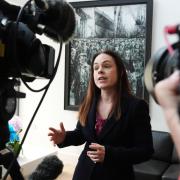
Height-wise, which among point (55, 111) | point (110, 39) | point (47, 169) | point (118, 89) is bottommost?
point (47, 169)

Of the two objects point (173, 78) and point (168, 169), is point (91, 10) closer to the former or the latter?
point (168, 169)

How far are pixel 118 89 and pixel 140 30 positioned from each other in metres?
1.71

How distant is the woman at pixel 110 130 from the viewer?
143 cm

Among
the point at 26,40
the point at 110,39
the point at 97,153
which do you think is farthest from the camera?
the point at 110,39

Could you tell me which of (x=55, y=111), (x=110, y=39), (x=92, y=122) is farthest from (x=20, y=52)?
(x=55, y=111)

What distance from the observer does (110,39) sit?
3301mm

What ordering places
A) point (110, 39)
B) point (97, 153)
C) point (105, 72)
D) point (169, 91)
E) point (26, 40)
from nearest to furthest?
point (169, 91) → point (26, 40) → point (97, 153) → point (105, 72) → point (110, 39)

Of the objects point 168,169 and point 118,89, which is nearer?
point 118,89

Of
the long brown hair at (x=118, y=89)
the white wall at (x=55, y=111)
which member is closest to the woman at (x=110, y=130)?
the long brown hair at (x=118, y=89)

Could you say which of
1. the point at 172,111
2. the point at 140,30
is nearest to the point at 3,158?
the point at 172,111

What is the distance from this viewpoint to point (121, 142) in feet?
4.84

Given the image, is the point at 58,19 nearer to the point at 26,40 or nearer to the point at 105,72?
the point at 26,40

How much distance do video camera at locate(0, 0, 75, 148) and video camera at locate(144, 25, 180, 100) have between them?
0.89 feet

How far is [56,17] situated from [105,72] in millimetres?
786
